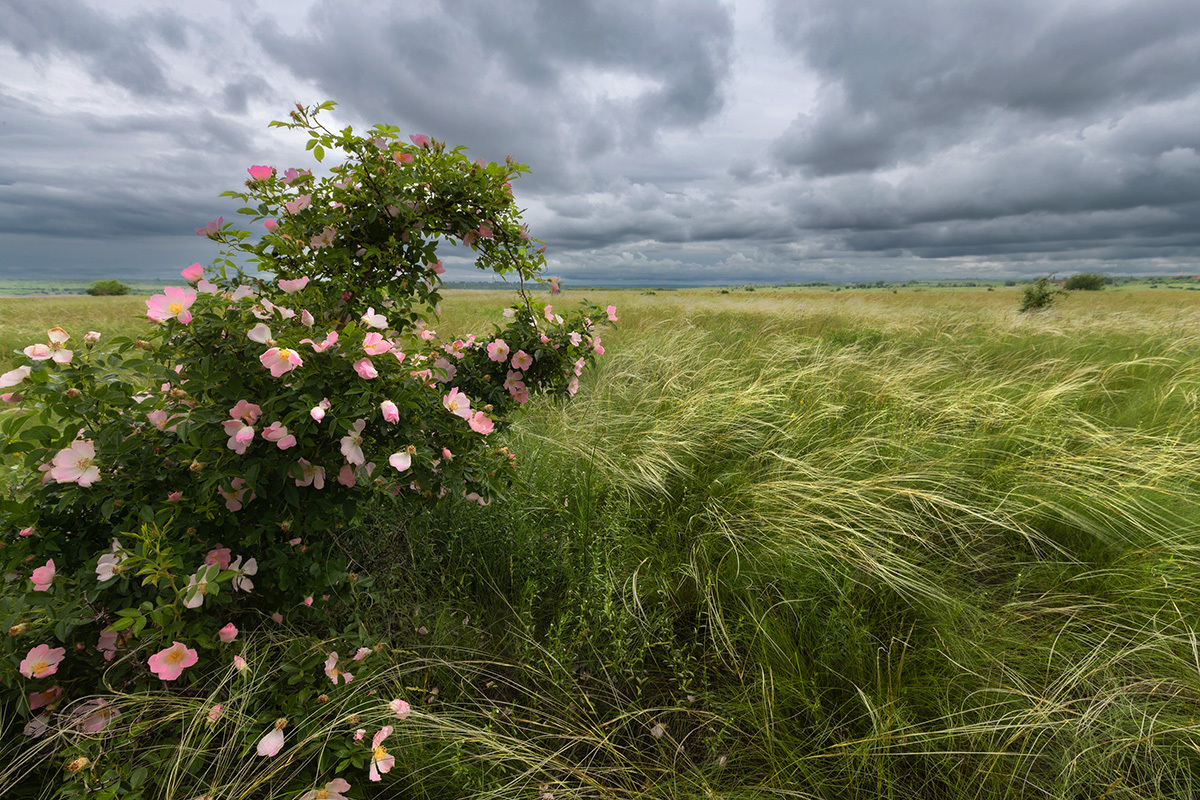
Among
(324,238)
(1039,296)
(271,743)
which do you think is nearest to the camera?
(271,743)

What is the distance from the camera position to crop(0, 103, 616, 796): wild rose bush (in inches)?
45.9

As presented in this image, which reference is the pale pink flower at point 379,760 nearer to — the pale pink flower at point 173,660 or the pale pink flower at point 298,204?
the pale pink flower at point 173,660

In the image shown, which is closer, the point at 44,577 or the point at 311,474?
the point at 44,577

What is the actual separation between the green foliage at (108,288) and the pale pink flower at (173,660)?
2407 inches

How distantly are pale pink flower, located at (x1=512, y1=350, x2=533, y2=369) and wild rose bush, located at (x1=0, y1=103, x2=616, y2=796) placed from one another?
51 centimetres

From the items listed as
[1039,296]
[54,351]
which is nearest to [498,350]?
[54,351]

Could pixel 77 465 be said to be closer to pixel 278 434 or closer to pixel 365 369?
pixel 278 434

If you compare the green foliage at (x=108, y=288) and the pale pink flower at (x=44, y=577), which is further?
the green foliage at (x=108, y=288)

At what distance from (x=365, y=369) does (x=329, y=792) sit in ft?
3.30

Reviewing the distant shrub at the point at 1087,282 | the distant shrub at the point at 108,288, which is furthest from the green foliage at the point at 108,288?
the distant shrub at the point at 1087,282

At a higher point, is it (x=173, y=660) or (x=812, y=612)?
(x=173, y=660)

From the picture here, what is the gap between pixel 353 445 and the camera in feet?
4.17

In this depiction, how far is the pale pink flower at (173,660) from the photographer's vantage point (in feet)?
3.67

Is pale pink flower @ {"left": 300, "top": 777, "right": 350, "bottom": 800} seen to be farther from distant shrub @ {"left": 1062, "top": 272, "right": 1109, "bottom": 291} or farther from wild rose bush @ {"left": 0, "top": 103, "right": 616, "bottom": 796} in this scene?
distant shrub @ {"left": 1062, "top": 272, "right": 1109, "bottom": 291}
